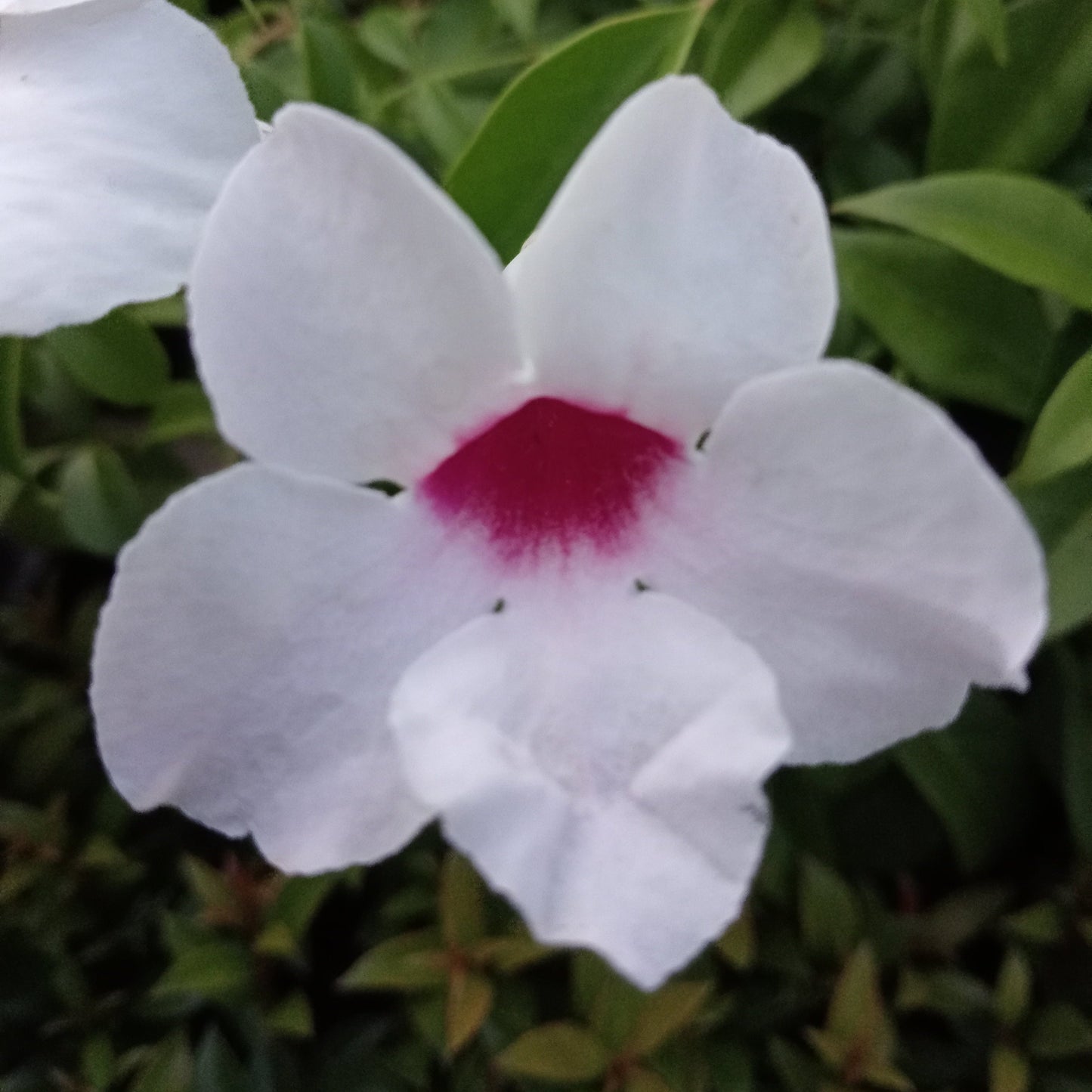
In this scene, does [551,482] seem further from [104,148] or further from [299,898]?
[299,898]

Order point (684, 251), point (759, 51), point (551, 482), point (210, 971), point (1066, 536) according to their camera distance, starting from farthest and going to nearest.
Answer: point (210, 971), point (759, 51), point (1066, 536), point (551, 482), point (684, 251)

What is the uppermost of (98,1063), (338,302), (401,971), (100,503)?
(338,302)

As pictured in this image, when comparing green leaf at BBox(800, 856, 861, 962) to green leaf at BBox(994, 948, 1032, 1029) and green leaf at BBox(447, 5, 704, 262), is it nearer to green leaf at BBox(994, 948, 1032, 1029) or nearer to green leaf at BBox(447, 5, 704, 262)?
green leaf at BBox(994, 948, 1032, 1029)

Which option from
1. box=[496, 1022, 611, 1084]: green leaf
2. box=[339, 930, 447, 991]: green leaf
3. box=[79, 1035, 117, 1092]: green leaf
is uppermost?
box=[496, 1022, 611, 1084]: green leaf

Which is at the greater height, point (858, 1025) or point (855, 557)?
point (855, 557)

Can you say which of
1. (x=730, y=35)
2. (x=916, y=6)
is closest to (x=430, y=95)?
(x=730, y=35)

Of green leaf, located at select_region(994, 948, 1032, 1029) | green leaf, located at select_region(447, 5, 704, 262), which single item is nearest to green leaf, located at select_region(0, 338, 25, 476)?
green leaf, located at select_region(447, 5, 704, 262)

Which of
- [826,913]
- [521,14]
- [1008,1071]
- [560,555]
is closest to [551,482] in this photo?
[560,555]
